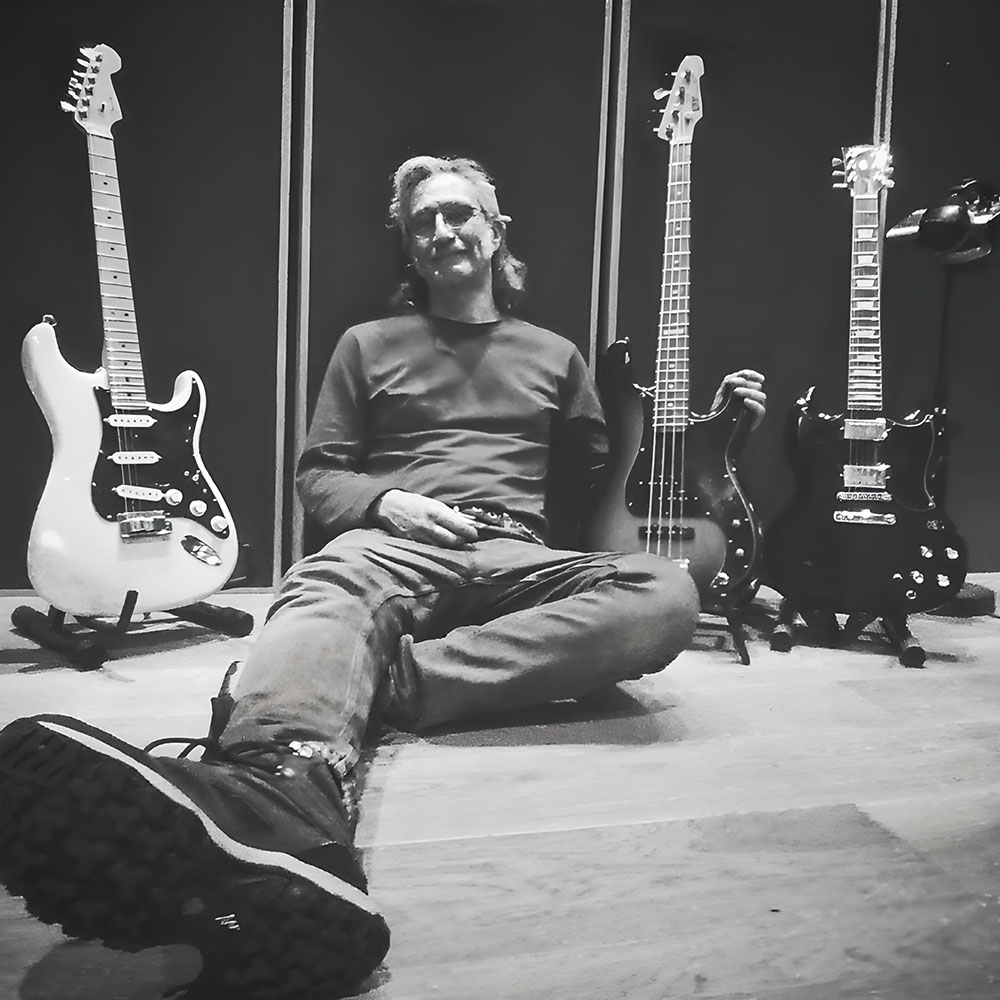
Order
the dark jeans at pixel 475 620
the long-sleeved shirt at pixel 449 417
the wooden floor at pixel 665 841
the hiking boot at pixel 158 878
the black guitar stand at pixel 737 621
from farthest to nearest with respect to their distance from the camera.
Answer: the black guitar stand at pixel 737 621
the long-sleeved shirt at pixel 449 417
the dark jeans at pixel 475 620
the wooden floor at pixel 665 841
the hiking boot at pixel 158 878

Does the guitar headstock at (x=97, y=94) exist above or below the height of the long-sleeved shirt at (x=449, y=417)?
above

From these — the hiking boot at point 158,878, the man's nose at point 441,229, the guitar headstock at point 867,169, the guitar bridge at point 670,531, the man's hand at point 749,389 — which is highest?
the guitar headstock at point 867,169

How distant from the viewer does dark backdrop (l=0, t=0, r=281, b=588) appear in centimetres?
258

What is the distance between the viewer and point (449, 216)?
2277mm

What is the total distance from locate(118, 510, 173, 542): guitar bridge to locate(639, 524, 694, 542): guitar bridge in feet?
3.47

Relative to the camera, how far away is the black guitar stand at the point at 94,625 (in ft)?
7.15

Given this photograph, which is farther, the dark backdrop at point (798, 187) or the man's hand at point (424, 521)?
the dark backdrop at point (798, 187)

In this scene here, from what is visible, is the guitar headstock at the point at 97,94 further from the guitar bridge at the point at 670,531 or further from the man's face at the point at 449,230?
the guitar bridge at the point at 670,531

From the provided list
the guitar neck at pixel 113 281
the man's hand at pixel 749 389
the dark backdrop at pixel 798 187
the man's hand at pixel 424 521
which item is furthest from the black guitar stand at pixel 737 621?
the guitar neck at pixel 113 281

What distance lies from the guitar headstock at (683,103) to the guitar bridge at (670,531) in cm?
92

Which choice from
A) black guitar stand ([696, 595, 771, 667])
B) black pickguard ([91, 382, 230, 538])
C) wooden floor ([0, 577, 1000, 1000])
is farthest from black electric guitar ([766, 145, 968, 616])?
black pickguard ([91, 382, 230, 538])

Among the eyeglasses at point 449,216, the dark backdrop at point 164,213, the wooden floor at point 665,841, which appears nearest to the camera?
the wooden floor at point 665,841

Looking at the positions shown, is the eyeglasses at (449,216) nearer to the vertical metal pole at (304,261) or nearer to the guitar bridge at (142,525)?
the vertical metal pole at (304,261)

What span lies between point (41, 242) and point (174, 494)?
788mm
